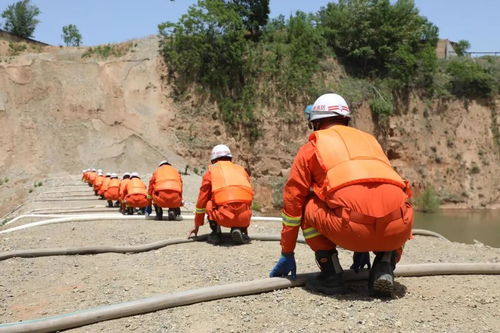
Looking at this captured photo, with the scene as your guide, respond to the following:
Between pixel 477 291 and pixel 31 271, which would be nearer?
pixel 477 291

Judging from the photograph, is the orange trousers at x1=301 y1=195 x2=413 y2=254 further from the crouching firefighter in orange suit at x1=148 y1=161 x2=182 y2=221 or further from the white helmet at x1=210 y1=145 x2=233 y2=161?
the crouching firefighter in orange suit at x1=148 y1=161 x2=182 y2=221

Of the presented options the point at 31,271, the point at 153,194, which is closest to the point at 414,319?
the point at 31,271

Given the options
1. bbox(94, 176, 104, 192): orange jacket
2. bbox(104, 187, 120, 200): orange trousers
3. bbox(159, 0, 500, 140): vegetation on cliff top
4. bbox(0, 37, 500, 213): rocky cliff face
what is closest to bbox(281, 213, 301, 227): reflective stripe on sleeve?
bbox(104, 187, 120, 200): orange trousers

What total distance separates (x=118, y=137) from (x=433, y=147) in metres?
23.7

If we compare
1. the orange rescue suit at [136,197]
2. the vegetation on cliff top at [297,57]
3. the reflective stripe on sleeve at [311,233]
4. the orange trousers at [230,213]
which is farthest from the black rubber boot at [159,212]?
the vegetation on cliff top at [297,57]

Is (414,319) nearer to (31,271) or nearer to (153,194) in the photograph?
(31,271)

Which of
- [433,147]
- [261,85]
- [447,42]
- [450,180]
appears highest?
[447,42]

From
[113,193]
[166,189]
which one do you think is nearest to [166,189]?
[166,189]

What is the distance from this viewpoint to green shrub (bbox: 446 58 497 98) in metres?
40.8

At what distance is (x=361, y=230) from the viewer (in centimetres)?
431

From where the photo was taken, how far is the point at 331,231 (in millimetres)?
4484

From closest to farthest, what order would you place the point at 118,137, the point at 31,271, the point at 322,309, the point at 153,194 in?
the point at 322,309, the point at 31,271, the point at 153,194, the point at 118,137

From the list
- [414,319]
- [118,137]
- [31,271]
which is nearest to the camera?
[414,319]

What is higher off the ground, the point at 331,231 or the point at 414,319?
the point at 331,231
